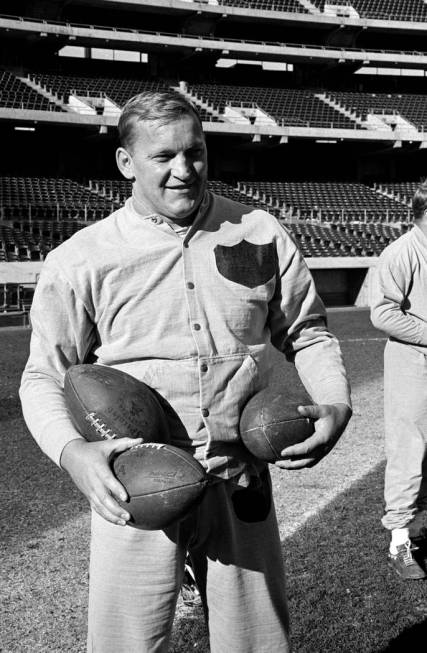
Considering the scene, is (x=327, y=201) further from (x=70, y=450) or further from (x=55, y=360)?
(x=70, y=450)

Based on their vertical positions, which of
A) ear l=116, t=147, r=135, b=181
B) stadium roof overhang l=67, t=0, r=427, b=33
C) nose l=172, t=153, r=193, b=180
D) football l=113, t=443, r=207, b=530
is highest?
nose l=172, t=153, r=193, b=180

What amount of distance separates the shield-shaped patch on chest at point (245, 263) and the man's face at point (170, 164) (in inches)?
6.3

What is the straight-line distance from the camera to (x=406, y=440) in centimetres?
446

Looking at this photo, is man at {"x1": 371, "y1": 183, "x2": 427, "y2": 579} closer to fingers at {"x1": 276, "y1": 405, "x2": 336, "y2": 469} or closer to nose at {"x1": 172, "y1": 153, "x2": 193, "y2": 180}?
fingers at {"x1": 276, "y1": 405, "x2": 336, "y2": 469}

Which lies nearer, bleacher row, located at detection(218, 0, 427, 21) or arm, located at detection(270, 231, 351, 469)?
arm, located at detection(270, 231, 351, 469)

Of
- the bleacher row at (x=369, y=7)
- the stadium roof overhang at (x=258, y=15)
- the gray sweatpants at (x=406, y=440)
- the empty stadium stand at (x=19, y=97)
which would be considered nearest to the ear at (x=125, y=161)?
the gray sweatpants at (x=406, y=440)

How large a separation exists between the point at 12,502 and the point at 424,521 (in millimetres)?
2876

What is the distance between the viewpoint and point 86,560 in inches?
175

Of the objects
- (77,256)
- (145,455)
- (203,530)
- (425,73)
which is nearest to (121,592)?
(203,530)

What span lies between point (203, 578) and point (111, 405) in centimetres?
60

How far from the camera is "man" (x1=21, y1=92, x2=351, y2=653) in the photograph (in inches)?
82.3

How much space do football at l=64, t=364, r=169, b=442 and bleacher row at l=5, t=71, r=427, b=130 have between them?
1122 inches

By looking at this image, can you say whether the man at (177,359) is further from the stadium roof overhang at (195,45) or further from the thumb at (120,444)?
the stadium roof overhang at (195,45)

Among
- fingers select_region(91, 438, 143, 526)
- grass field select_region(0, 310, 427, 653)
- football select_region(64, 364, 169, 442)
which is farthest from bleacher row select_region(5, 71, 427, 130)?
fingers select_region(91, 438, 143, 526)
